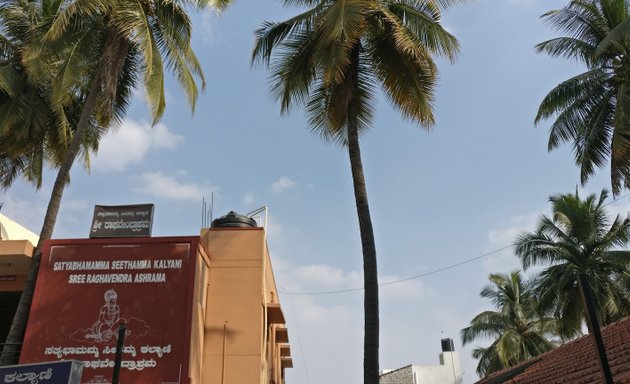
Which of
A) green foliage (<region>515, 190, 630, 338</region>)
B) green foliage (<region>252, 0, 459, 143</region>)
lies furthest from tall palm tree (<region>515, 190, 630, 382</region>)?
green foliage (<region>252, 0, 459, 143</region>)

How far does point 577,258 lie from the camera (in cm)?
2497

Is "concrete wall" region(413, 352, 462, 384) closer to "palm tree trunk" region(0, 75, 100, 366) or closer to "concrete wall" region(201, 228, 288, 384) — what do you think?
"concrete wall" region(201, 228, 288, 384)

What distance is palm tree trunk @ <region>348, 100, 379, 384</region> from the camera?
32.6ft

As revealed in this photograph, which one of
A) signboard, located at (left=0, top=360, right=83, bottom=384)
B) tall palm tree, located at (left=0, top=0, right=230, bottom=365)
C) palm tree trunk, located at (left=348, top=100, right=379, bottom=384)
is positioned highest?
tall palm tree, located at (left=0, top=0, right=230, bottom=365)

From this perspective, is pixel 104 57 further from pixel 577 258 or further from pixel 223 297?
pixel 577 258

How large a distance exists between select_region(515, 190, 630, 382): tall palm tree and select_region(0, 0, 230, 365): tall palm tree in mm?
18031

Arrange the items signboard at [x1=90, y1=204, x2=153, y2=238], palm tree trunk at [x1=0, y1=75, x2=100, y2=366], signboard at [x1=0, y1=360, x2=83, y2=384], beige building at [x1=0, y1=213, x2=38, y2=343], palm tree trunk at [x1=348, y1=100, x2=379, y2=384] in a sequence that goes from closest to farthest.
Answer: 1. signboard at [x1=0, y1=360, x2=83, y2=384]
2. palm tree trunk at [x1=348, y1=100, x2=379, y2=384]
3. palm tree trunk at [x1=0, y1=75, x2=100, y2=366]
4. beige building at [x1=0, y1=213, x2=38, y2=343]
5. signboard at [x1=90, y1=204, x2=153, y2=238]

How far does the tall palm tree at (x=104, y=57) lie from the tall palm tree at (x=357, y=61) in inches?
146

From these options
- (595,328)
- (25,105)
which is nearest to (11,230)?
(25,105)

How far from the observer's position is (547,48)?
17766 mm

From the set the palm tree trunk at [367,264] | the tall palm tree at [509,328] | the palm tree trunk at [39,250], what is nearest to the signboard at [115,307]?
the palm tree trunk at [39,250]

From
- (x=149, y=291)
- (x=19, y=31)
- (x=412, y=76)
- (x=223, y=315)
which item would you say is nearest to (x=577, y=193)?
(x=412, y=76)

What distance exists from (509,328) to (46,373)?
1368 inches

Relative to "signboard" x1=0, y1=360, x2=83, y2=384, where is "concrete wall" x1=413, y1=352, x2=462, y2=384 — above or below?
above
